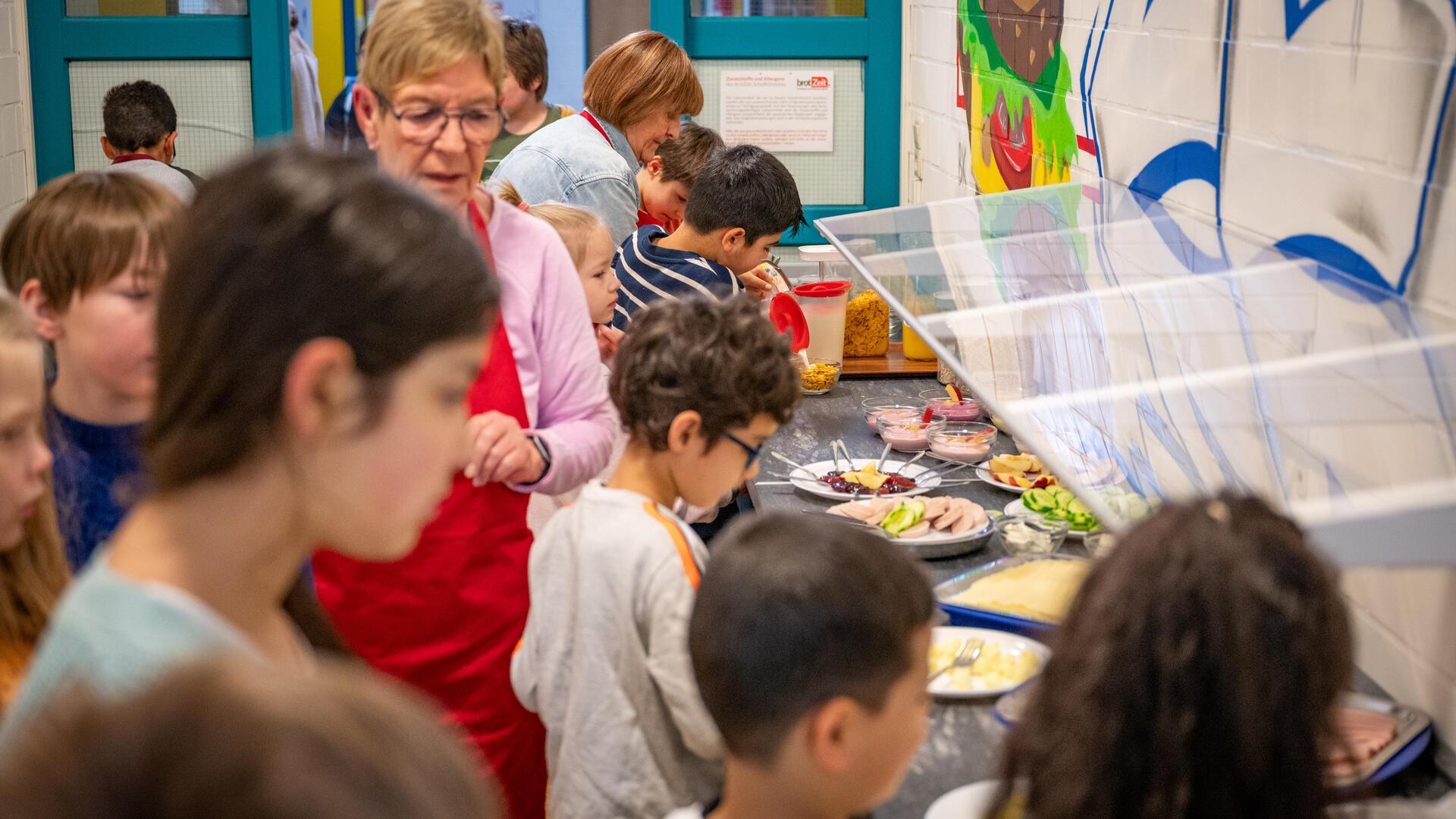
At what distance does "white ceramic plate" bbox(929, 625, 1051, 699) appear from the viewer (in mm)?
1980

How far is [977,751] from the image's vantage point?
6.03ft

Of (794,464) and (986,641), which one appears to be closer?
(986,641)

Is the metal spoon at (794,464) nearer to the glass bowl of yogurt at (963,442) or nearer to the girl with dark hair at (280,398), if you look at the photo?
the glass bowl of yogurt at (963,442)

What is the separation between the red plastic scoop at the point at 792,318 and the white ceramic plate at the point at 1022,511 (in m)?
1.13

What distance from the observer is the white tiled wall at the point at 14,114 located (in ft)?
16.3

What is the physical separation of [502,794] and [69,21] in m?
4.45

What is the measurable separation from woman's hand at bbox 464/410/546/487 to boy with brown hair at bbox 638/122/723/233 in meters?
1.80

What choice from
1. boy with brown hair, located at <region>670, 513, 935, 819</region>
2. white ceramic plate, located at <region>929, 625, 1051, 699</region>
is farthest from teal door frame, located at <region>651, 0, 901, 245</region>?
boy with brown hair, located at <region>670, 513, 935, 819</region>

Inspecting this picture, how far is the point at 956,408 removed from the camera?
3537 millimetres

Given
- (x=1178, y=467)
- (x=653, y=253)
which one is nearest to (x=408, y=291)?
(x=1178, y=467)

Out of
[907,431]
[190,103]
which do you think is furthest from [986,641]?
[190,103]

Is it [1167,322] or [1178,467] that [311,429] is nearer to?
[1178,467]

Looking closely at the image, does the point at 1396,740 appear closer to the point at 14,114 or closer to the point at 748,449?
the point at 748,449

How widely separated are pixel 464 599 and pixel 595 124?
6.01ft
